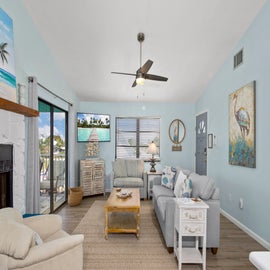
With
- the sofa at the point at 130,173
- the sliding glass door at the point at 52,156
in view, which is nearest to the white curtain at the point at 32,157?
the sliding glass door at the point at 52,156

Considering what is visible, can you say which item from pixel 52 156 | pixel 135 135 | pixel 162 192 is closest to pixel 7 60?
pixel 52 156

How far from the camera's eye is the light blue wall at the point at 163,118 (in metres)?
6.21

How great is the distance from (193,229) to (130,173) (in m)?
3.32

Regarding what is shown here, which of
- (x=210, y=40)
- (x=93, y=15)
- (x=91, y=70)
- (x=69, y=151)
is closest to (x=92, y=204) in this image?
(x=69, y=151)

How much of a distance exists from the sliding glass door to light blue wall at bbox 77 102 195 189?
4.70 ft

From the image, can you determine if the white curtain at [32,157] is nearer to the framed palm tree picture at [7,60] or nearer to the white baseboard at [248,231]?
the framed palm tree picture at [7,60]

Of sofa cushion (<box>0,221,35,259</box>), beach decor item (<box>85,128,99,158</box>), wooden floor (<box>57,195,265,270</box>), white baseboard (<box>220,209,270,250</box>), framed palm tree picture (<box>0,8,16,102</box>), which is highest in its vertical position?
framed palm tree picture (<box>0,8,16,102</box>)

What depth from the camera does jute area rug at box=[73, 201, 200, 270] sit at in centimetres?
246

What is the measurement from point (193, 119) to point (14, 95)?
4832 mm

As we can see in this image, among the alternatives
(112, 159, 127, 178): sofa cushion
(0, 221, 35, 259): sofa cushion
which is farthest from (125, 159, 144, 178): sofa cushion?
(0, 221, 35, 259): sofa cushion

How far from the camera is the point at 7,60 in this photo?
245cm

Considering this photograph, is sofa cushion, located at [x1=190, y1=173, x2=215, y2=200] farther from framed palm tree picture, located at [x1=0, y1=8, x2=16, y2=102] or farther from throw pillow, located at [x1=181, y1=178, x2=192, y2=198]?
framed palm tree picture, located at [x1=0, y1=8, x2=16, y2=102]

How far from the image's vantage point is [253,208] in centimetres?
318

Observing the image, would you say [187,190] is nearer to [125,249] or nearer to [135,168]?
[125,249]
